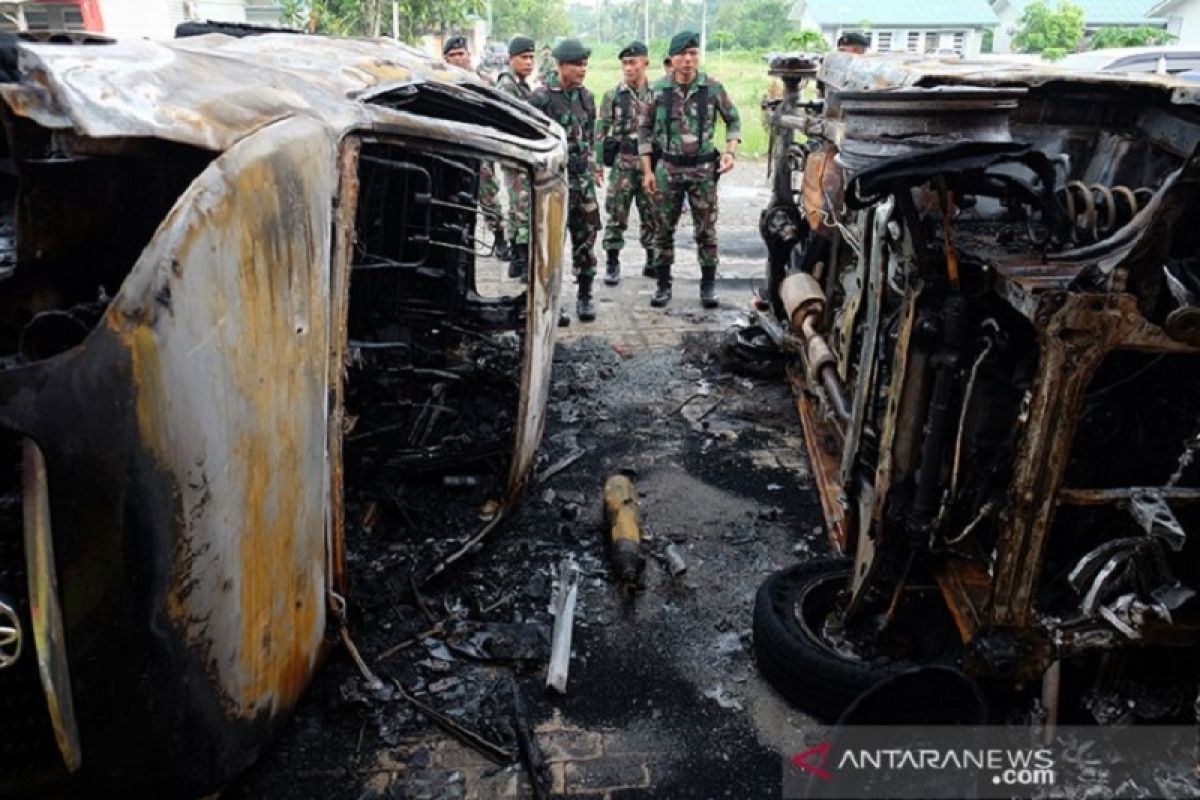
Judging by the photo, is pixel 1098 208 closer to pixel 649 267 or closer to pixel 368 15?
pixel 649 267

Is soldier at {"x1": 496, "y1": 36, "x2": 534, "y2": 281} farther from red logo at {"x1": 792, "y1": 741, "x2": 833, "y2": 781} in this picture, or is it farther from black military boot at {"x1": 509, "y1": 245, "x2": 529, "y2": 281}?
red logo at {"x1": 792, "y1": 741, "x2": 833, "y2": 781}

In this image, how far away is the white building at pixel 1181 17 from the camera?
30.7 m

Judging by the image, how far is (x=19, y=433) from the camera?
1849mm

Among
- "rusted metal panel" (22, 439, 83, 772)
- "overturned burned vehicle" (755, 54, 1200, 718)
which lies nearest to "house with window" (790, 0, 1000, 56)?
"overturned burned vehicle" (755, 54, 1200, 718)

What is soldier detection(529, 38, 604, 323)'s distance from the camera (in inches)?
303

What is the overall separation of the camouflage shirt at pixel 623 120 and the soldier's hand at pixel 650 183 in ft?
1.21

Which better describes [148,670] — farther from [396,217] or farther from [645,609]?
[396,217]

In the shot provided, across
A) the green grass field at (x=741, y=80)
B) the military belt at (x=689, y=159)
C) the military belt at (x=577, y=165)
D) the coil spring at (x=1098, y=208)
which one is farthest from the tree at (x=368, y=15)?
the coil spring at (x=1098, y=208)

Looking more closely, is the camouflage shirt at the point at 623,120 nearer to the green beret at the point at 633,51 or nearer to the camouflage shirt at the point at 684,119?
the green beret at the point at 633,51

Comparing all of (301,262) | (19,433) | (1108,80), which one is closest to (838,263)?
(1108,80)

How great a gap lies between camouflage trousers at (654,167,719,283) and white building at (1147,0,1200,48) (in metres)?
30.0

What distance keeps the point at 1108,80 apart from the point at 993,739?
2.49 meters

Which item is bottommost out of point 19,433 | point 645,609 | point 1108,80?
point 645,609

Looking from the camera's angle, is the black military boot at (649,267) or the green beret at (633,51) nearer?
the green beret at (633,51)
